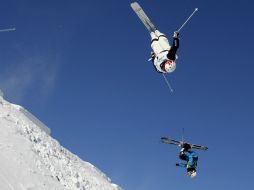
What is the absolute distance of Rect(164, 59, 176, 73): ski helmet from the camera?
24312 millimetres

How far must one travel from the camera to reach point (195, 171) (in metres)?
28.2

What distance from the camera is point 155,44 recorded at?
1015 inches

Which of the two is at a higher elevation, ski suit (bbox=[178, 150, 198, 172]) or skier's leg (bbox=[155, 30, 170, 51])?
skier's leg (bbox=[155, 30, 170, 51])

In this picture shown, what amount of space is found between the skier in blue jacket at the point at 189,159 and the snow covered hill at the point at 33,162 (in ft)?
140

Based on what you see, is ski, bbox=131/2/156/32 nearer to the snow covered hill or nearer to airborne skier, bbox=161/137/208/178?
airborne skier, bbox=161/137/208/178

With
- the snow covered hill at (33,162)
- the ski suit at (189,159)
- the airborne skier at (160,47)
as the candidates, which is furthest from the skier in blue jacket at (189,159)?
the snow covered hill at (33,162)

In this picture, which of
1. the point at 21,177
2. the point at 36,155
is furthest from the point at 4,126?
the point at 21,177

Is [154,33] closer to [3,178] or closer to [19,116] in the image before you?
[3,178]

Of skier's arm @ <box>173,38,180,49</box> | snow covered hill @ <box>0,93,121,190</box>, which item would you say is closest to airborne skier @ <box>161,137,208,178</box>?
skier's arm @ <box>173,38,180,49</box>

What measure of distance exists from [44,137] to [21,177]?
34940 mm

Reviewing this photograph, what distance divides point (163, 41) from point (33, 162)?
66.8 m

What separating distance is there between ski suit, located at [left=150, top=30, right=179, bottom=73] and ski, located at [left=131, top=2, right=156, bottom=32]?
0.35 metres

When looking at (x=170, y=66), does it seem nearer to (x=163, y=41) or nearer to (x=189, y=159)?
(x=163, y=41)

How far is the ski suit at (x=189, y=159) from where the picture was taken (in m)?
28.4
